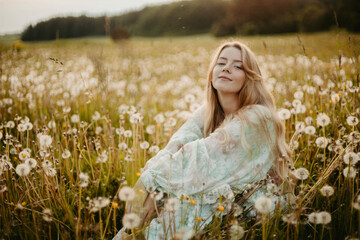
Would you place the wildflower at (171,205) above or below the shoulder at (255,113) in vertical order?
below

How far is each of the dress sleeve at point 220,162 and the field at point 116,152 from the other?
9.4 inches

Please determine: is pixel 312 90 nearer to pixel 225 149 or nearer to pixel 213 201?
pixel 225 149

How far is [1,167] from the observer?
1847mm

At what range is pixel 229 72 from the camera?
2.41m

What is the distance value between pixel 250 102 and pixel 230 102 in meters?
0.21

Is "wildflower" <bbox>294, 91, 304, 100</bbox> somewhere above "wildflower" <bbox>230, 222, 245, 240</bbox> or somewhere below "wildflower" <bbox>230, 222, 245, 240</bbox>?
above

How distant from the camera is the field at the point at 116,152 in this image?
166 cm

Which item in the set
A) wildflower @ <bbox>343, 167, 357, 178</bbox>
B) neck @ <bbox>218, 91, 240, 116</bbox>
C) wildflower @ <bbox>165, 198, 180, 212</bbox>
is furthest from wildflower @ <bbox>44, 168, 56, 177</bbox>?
wildflower @ <bbox>343, 167, 357, 178</bbox>

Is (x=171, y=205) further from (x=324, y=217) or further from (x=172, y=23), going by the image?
(x=172, y=23)

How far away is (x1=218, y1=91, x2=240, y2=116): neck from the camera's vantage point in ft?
8.44

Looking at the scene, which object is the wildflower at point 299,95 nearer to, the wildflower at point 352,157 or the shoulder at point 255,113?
the shoulder at point 255,113

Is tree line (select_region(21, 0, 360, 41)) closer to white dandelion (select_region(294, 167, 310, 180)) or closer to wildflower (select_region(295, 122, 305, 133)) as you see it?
wildflower (select_region(295, 122, 305, 133))

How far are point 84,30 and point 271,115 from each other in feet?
10.3

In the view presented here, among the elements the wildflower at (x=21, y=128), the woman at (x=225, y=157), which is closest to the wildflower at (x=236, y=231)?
the woman at (x=225, y=157)
